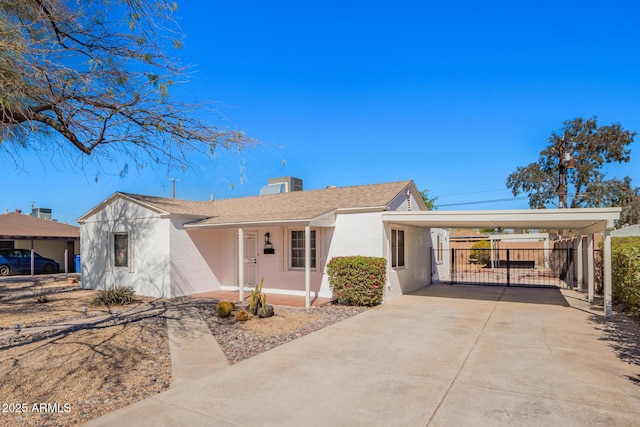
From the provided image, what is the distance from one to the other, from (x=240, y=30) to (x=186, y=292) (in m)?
8.25

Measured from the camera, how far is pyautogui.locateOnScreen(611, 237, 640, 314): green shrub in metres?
8.17

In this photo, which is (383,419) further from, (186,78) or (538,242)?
(538,242)

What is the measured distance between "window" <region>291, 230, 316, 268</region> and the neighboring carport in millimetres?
13356

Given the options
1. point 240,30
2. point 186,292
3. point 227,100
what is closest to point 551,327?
point 227,100

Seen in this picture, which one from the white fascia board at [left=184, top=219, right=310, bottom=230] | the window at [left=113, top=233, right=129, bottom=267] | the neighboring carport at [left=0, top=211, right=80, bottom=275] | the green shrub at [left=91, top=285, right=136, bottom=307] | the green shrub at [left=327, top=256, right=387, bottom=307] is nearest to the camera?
the white fascia board at [left=184, top=219, right=310, bottom=230]

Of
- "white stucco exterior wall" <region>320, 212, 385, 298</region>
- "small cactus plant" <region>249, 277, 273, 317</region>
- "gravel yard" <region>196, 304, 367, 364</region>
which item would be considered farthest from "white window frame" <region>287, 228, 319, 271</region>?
"small cactus plant" <region>249, 277, 273, 317</region>

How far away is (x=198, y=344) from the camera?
6.42 meters

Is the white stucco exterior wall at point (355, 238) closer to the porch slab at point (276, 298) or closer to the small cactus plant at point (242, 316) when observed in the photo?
the porch slab at point (276, 298)

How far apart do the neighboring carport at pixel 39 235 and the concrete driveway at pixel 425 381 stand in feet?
58.9

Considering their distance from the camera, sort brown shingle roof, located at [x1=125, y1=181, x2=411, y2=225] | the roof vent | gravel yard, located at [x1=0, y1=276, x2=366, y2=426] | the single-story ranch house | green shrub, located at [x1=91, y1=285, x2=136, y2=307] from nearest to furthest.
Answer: gravel yard, located at [x1=0, y1=276, x2=366, y2=426] → green shrub, located at [x1=91, y1=285, x2=136, y2=307] → the single-story ranch house → brown shingle roof, located at [x1=125, y1=181, x2=411, y2=225] → the roof vent

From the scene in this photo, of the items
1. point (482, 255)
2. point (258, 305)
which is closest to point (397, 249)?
point (258, 305)

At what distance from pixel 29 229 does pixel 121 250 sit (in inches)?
481

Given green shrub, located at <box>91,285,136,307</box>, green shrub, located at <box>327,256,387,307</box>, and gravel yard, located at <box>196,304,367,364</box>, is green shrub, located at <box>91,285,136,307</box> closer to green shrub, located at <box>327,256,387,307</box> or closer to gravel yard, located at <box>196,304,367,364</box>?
gravel yard, located at <box>196,304,367,364</box>

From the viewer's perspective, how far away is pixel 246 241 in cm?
1308
